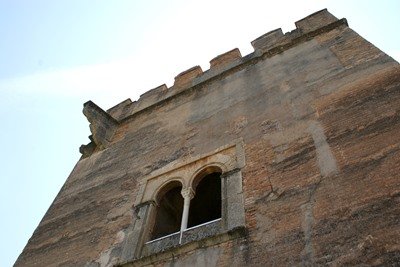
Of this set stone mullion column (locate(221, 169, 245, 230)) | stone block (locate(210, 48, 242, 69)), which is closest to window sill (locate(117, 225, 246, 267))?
stone mullion column (locate(221, 169, 245, 230))

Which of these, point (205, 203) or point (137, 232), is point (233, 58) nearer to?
point (205, 203)

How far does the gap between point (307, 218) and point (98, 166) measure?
14.8 ft

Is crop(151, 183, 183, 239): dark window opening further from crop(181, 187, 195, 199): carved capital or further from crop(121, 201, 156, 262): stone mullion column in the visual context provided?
crop(181, 187, 195, 199): carved capital

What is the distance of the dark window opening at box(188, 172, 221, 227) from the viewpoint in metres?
6.47

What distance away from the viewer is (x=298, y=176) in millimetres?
4188

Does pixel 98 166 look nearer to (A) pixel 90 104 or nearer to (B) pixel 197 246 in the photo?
(A) pixel 90 104

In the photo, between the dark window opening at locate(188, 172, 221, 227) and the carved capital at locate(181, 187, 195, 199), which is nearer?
the carved capital at locate(181, 187, 195, 199)

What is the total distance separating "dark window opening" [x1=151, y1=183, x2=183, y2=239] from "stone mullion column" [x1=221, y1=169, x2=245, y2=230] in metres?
1.05

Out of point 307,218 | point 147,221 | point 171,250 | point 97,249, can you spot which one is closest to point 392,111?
point 307,218

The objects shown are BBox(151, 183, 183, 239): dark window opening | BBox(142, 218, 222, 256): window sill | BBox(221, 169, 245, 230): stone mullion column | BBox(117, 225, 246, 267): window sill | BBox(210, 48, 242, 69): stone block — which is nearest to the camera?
BBox(117, 225, 246, 267): window sill

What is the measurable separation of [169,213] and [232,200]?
1450mm

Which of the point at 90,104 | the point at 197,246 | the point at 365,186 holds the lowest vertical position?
the point at 197,246

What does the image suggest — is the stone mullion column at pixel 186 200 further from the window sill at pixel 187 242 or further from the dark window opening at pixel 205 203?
the dark window opening at pixel 205 203

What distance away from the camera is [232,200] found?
14.5ft
